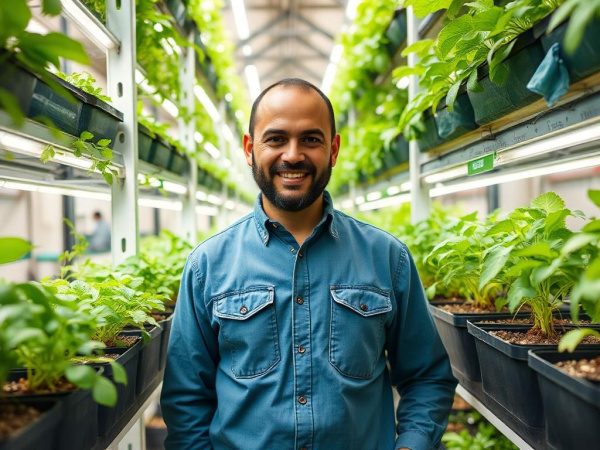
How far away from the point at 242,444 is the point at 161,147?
1.57m

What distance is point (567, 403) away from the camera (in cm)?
86

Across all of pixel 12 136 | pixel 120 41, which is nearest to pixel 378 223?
pixel 120 41

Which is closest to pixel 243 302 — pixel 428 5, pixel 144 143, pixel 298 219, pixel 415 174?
pixel 298 219

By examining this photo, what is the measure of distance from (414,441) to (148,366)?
31.2 inches

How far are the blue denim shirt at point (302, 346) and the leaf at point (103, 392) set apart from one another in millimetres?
532

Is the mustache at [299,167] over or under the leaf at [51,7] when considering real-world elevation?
under

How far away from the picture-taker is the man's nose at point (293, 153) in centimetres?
133

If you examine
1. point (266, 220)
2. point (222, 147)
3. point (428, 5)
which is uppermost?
point (222, 147)

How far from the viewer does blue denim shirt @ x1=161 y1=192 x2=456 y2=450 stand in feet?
4.11

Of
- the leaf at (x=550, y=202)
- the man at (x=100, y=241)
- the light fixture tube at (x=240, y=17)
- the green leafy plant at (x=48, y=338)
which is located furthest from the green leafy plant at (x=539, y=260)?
the light fixture tube at (x=240, y=17)

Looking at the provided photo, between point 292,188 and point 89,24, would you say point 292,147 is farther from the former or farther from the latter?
point 89,24

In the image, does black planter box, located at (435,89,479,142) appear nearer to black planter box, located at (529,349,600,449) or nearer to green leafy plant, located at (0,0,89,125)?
black planter box, located at (529,349,600,449)

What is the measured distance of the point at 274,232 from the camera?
142 cm

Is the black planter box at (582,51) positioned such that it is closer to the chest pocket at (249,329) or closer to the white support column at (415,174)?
the chest pocket at (249,329)
